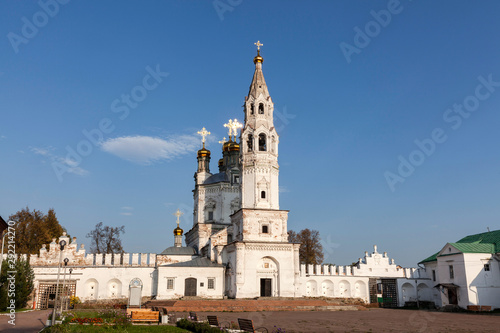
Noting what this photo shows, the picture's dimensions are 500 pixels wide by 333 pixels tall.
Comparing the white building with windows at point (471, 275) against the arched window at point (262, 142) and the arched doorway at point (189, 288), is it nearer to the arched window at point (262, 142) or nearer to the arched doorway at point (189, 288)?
the arched window at point (262, 142)

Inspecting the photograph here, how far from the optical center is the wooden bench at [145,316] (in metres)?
18.1

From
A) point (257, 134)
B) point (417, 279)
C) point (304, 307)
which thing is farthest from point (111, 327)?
point (417, 279)

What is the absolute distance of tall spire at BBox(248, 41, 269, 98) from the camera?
3766 centimetres

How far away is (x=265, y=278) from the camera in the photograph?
3356 centimetres

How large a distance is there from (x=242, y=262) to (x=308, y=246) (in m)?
20.4

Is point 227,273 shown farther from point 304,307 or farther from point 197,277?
point 304,307

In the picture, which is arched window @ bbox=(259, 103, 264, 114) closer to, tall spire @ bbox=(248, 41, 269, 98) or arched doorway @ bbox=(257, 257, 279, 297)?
tall spire @ bbox=(248, 41, 269, 98)

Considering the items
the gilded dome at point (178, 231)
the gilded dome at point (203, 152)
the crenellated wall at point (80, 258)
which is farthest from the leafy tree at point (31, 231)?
the gilded dome at point (203, 152)

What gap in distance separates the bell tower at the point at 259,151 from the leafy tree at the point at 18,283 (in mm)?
16343

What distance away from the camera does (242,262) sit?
3291 centimetres

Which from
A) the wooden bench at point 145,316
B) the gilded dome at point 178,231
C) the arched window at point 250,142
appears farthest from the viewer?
the gilded dome at point 178,231

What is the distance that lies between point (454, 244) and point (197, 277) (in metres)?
20.5

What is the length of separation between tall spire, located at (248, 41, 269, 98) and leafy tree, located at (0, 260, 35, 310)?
72.0ft

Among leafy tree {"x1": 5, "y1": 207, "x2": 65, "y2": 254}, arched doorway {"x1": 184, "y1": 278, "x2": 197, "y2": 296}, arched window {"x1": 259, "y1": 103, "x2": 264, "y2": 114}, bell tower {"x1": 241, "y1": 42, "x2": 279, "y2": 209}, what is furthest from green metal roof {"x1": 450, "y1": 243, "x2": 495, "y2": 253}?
leafy tree {"x1": 5, "y1": 207, "x2": 65, "y2": 254}
